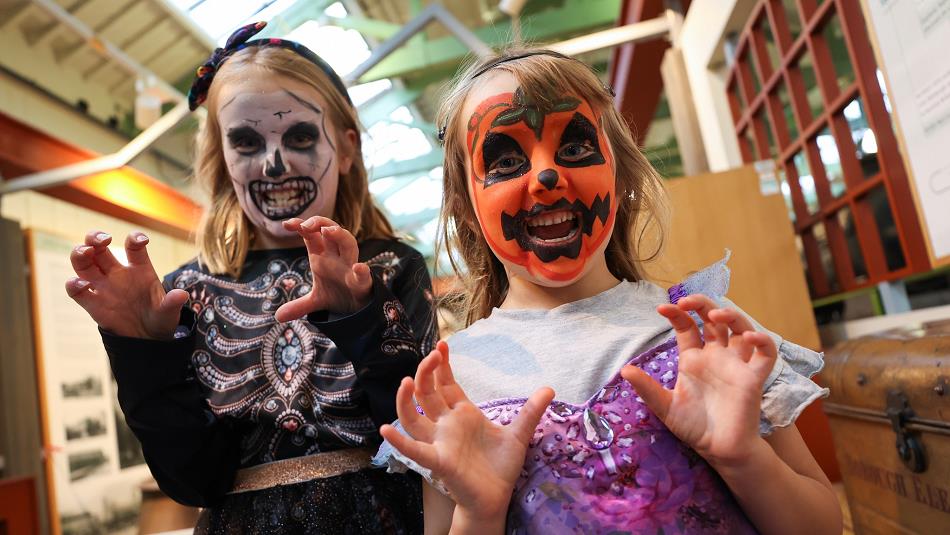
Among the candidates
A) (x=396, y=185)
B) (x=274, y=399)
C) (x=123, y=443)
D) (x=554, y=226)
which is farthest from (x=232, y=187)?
(x=396, y=185)

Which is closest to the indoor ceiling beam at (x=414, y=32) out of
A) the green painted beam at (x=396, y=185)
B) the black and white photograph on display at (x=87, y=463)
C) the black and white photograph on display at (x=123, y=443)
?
the black and white photograph on display at (x=87, y=463)

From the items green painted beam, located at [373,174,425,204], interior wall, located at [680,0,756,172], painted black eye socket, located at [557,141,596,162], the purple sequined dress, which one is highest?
green painted beam, located at [373,174,425,204]

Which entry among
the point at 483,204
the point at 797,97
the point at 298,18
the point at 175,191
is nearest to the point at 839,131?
the point at 797,97

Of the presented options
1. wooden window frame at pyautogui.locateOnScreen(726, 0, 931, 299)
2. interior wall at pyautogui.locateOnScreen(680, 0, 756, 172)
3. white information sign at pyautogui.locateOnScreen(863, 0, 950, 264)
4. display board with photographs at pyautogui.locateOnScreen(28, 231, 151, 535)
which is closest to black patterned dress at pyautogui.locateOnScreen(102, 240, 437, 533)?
white information sign at pyautogui.locateOnScreen(863, 0, 950, 264)

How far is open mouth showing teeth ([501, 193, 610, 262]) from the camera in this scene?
934mm

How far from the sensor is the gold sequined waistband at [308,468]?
3.69ft

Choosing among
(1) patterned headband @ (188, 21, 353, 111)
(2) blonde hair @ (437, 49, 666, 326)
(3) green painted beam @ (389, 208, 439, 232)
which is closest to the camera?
(2) blonde hair @ (437, 49, 666, 326)

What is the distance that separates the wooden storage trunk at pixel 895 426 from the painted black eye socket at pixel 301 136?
1.20 metres

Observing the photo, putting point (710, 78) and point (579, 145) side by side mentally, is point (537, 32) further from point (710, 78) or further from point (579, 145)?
point (579, 145)

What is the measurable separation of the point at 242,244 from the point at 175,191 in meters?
4.21

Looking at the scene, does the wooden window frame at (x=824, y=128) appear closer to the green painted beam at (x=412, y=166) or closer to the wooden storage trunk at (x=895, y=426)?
the wooden storage trunk at (x=895, y=426)

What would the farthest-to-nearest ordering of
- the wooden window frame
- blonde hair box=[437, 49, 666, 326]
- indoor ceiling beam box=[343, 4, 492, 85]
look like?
indoor ceiling beam box=[343, 4, 492, 85] → the wooden window frame → blonde hair box=[437, 49, 666, 326]

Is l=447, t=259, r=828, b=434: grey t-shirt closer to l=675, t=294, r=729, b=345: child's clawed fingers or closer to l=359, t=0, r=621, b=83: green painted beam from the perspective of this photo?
l=675, t=294, r=729, b=345: child's clawed fingers

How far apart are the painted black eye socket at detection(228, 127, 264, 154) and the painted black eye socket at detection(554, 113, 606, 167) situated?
→ 59cm
